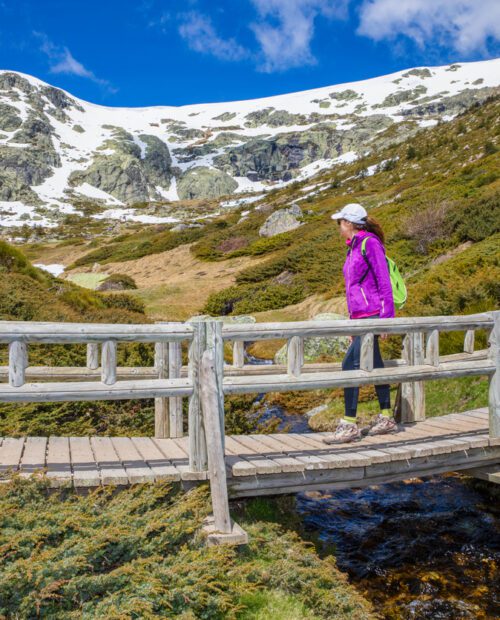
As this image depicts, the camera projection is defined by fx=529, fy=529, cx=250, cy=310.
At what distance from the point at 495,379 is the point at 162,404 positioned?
11.6 ft

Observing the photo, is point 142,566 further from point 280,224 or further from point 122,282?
point 280,224

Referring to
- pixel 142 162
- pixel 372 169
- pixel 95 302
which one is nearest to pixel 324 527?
pixel 95 302

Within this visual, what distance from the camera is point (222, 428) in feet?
14.1

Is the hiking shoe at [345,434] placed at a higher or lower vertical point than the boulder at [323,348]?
lower

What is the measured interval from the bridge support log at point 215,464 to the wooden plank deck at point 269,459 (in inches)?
13.0

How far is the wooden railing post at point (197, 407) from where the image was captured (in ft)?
14.2

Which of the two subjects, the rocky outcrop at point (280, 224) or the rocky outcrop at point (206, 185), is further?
the rocky outcrop at point (206, 185)

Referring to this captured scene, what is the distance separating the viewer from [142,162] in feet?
517

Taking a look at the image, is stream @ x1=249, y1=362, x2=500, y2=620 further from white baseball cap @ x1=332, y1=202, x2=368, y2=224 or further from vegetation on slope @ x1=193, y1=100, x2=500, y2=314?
vegetation on slope @ x1=193, y1=100, x2=500, y2=314

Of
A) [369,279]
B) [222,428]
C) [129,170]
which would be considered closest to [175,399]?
[222,428]

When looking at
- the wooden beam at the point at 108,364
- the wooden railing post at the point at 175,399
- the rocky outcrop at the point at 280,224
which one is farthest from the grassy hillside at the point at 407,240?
the wooden beam at the point at 108,364

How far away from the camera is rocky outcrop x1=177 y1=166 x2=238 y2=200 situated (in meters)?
148

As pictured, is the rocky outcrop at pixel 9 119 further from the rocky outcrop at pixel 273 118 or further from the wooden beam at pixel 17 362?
the wooden beam at pixel 17 362

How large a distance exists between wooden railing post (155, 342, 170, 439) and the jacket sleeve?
7.76 feet
